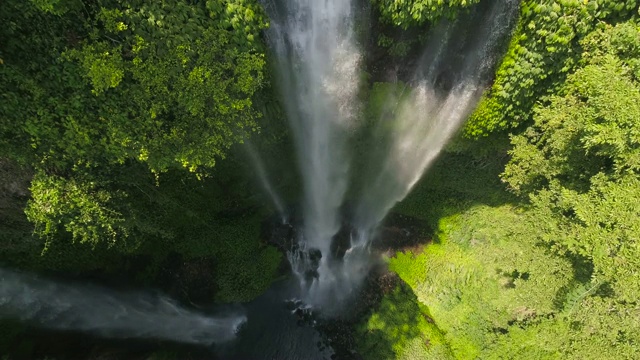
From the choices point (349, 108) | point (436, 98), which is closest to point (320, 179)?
point (349, 108)

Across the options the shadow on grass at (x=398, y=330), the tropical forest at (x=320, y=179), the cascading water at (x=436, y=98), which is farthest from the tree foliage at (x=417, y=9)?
the shadow on grass at (x=398, y=330)

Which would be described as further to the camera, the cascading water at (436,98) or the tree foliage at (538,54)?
the cascading water at (436,98)

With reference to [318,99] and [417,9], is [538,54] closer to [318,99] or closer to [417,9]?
[417,9]

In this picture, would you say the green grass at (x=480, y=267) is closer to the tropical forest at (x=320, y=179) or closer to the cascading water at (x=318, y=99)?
the tropical forest at (x=320, y=179)

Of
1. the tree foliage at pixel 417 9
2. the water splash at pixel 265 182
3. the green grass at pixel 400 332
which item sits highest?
the water splash at pixel 265 182

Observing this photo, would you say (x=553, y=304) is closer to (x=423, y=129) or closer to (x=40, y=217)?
(x=423, y=129)

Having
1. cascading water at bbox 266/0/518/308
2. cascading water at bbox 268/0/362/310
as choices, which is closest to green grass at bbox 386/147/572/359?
cascading water at bbox 266/0/518/308
